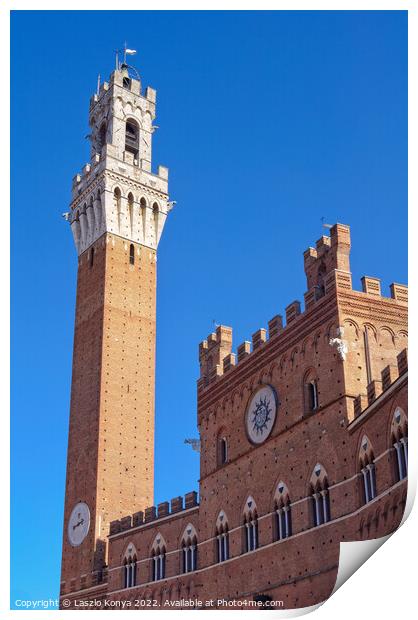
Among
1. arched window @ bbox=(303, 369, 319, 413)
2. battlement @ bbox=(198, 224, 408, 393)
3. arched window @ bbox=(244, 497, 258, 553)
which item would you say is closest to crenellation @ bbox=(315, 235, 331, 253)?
battlement @ bbox=(198, 224, 408, 393)

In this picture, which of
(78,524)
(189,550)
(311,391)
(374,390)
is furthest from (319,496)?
(78,524)

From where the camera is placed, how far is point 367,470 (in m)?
17.8

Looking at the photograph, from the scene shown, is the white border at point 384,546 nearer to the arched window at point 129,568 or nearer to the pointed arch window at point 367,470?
the pointed arch window at point 367,470

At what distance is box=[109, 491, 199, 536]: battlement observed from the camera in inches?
1029

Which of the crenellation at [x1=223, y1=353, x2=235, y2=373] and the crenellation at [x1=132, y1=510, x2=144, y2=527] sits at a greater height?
the crenellation at [x1=223, y1=353, x2=235, y2=373]

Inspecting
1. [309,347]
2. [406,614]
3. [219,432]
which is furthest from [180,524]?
[406,614]

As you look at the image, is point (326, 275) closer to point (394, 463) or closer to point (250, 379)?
point (250, 379)

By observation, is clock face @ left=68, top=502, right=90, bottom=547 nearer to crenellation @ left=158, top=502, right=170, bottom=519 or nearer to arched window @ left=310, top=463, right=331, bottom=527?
crenellation @ left=158, top=502, right=170, bottom=519

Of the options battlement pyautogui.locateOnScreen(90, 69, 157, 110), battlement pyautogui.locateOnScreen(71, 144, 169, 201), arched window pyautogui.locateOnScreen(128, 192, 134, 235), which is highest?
battlement pyautogui.locateOnScreen(90, 69, 157, 110)

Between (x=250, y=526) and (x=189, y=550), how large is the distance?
387 centimetres

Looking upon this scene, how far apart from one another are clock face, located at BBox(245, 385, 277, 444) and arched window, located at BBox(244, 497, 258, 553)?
162 cm

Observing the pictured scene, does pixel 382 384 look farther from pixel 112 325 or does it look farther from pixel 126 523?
pixel 112 325

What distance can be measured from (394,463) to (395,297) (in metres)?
5.81
